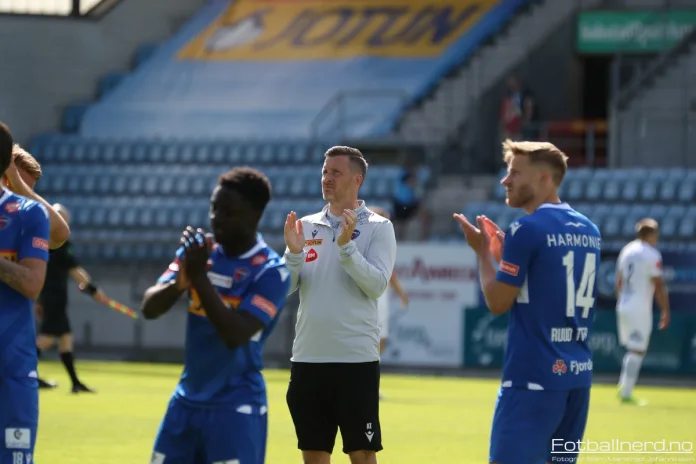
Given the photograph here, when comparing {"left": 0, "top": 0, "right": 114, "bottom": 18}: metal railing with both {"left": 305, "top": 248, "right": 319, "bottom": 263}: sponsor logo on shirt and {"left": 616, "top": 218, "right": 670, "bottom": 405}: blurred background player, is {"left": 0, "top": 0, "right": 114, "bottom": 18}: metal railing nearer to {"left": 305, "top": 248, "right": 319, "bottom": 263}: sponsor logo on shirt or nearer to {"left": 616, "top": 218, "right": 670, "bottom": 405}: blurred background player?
{"left": 616, "top": 218, "right": 670, "bottom": 405}: blurred background player

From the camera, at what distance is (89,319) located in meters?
25.1

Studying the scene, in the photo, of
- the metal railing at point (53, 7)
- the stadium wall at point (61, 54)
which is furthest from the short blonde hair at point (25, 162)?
the metal railing at point (53, 7)

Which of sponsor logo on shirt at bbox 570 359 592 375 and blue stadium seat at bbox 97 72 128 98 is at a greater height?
blue stadium seat at bbox 97 72 128 98

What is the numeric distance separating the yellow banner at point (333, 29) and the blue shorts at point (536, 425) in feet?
88.9

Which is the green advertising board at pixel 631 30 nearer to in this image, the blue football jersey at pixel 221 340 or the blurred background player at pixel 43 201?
the blurred background player at pixel 43 201

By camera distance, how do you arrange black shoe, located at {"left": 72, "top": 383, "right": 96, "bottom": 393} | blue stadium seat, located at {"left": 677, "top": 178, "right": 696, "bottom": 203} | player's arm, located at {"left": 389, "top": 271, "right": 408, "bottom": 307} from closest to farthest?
black shoe, located at {"left": 72, "top": 383, "right": 96, "bottom": 393} → player's arm, located at {"left": 389, "top": 271, "right": 408, "bottom": 307} → blue stadium seat, located at {"left": 677, "top": 178, "right": 696, "bottom": 203}

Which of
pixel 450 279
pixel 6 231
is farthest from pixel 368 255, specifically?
pixel 450 279

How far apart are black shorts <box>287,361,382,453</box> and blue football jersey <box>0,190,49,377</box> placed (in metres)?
1.89

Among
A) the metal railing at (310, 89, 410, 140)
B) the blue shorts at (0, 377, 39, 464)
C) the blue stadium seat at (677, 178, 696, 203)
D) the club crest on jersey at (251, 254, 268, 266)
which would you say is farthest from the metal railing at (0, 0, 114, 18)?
the club crest on jersey at (251, 254, 268, 266)

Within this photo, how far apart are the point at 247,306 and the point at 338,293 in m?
2.15

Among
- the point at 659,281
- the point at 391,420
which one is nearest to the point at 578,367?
the point at 391,420

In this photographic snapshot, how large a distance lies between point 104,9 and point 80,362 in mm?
13349

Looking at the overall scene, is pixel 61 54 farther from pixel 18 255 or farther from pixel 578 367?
pixel 578 367

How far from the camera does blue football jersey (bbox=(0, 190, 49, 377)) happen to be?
620 centimetres
